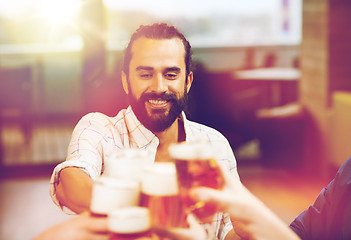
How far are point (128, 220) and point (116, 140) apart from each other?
0.74 meters

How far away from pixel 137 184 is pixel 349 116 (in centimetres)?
365

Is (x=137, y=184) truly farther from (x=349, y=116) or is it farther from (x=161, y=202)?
(x=349, y=116)

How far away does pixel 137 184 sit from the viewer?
98 cm

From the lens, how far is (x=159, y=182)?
0.97m

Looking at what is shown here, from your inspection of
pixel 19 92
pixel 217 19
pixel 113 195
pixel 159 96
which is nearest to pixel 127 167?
pixel 113 195

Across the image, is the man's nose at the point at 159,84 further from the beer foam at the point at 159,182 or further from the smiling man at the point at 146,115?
the beer foam at the point at 159,182

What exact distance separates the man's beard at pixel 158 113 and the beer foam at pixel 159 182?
57 cm

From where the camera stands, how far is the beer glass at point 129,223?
0.93 m

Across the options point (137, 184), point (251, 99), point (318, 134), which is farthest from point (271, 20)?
point (137, 184)

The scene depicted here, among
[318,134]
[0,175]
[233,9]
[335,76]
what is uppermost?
[233,9]

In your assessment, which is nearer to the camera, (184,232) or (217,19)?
(184,232)

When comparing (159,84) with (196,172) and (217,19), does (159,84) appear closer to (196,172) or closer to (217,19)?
(196,172)

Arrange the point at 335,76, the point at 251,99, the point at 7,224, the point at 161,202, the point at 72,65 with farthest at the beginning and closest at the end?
1. the point at 72,65
2. the point at 251,99
3. the point at 335,76
4. the point at 7,224
5. the point at 161,202

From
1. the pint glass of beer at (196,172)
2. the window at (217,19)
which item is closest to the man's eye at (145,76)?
the pint glass of beer at (196,172)
